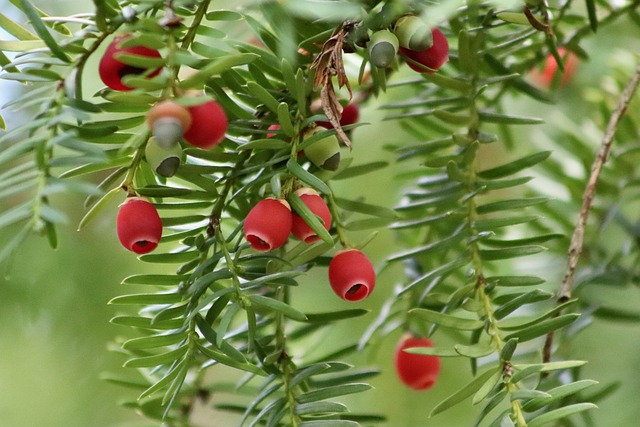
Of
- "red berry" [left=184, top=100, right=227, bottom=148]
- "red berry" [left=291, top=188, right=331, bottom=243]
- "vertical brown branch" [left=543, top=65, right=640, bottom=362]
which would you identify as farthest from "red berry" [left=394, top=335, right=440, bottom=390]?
"red berry" [left=184, top=100, right=227, bottom=148]

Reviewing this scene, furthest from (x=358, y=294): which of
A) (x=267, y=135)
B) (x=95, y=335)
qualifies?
(x=95, y=335)

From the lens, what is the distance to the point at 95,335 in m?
1.08

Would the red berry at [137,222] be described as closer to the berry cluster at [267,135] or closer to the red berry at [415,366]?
the berry cluster at [267,135]

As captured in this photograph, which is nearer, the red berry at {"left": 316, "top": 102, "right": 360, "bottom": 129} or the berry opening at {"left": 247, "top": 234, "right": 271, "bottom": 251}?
the berry opening at {"left": 247, "top": 234, "right": 271, "bottom": 251}

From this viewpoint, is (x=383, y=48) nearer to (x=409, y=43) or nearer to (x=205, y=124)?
(x=409, y=43)

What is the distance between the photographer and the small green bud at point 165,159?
44 cm

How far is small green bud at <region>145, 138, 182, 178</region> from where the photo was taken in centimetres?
44

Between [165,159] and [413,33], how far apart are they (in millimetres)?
168

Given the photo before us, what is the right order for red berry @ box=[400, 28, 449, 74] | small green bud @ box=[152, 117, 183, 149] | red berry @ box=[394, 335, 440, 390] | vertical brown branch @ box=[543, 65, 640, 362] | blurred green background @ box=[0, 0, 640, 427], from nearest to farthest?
small green bud @ box=[152, 117, 183, 149], red berry @ box=[400, 28, 449, 74], vertical brown branch @ box=[543, 65, 640, 362], red berry @ box=[394, 335, 440, 390], blurred green background @ box=[0, 0, 640, 427]

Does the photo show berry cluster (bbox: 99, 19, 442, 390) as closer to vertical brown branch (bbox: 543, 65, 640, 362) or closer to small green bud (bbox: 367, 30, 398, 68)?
small green bud (bbox: 367, 30, 398, 68)

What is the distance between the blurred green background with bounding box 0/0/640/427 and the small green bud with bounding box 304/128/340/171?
0.51m

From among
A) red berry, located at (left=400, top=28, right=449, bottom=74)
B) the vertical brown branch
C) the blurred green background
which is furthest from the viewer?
the blurred green background

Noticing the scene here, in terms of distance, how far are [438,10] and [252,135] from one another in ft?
0.66

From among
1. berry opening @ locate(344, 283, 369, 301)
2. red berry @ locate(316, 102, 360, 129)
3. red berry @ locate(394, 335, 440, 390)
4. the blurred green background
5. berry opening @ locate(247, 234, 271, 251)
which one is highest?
red berry @ locate(316, 102, 360, 129)
